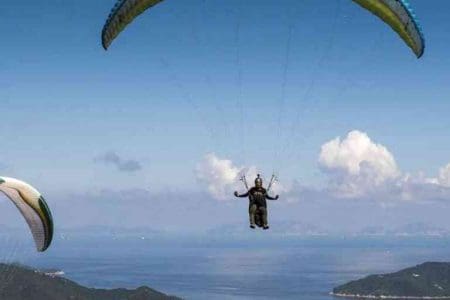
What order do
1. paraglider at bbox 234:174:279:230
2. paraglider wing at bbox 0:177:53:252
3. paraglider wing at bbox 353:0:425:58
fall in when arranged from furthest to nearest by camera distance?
paraglider wing at bbox 0:177:53:252
paraglider at bbox 234:174:279:230
paraglider wing at bbox 353:0:425:58

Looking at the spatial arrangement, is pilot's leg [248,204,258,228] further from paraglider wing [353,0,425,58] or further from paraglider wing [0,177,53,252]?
paraglider wing [0,177,53,252]

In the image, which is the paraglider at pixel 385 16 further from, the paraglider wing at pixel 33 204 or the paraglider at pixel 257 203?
the paraglider wing at pixel 33 204

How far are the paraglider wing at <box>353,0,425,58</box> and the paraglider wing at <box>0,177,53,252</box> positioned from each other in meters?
16.0

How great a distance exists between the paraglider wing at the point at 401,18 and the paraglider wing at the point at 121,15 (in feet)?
18.7

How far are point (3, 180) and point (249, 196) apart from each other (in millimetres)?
11343

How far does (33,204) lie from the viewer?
84.3 feet

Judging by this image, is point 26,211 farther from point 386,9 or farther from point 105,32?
point 386,9

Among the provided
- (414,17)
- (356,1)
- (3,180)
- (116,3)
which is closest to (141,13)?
(116,3)

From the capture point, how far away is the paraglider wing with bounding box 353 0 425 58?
51.7 ft

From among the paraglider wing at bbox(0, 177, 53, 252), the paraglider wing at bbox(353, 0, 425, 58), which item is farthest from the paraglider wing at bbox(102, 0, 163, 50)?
the paraglider wing at bbox(0, 177, 53, 252)

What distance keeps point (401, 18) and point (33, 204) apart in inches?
664

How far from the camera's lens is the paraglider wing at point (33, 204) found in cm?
2567

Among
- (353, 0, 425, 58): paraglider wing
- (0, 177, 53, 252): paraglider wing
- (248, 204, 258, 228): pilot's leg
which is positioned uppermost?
(353, 0, 425, 58): paraglider wing

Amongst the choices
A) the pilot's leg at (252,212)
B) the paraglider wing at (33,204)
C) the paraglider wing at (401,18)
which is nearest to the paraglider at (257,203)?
the pilot's leg at (252,212)
